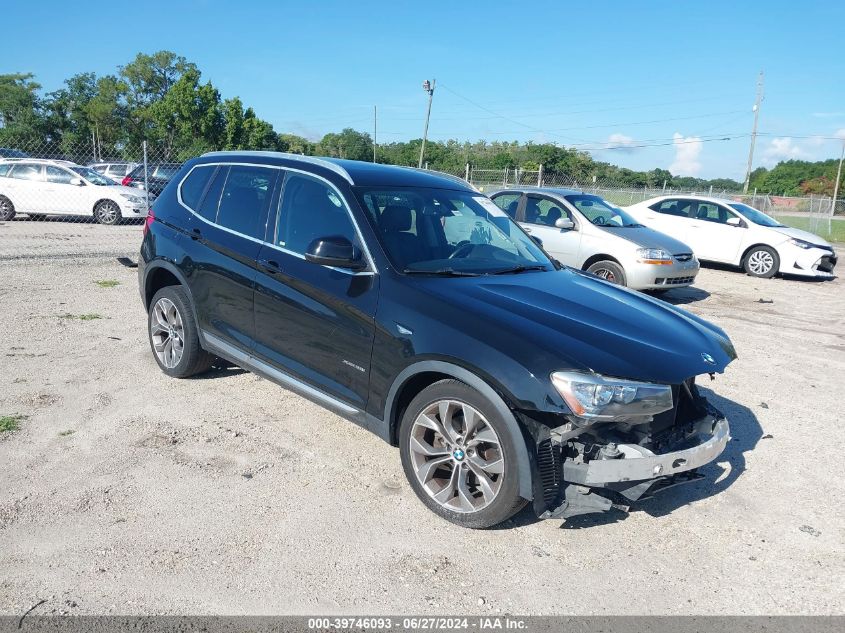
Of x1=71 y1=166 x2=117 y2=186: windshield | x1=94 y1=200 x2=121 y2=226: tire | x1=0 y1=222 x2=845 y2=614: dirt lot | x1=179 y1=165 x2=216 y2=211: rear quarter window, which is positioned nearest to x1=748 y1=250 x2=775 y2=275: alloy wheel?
x1=0 y1=222 x2=845 y2=614: dirt lot

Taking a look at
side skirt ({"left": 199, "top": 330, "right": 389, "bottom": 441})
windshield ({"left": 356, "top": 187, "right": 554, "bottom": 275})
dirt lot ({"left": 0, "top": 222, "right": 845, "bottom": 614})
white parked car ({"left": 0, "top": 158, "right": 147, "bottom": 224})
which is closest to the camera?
dirt lot ({"left": 0, "top": 222, "right": 845, "bottom": 614})

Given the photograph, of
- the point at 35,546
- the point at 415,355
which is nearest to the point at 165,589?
the point at 35,546

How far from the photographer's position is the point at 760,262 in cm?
1377

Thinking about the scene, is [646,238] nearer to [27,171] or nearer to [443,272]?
[443,272]

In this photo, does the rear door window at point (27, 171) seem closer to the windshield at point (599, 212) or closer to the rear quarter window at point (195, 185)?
the windshield at point (599, 212)

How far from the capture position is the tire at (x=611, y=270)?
1000cm

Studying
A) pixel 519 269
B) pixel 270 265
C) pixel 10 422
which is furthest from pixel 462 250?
pixel 10 422

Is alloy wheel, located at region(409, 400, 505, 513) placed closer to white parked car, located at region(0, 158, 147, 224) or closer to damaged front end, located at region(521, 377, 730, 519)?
damaged front end, located at region(521, 377, 730, 519)

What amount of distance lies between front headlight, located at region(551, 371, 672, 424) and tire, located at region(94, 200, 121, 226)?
16400mm

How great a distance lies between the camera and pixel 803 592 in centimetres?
306

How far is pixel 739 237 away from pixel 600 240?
5511 millimetres

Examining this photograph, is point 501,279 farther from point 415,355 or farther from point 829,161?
point 829,161

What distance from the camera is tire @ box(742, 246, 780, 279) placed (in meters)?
13.6

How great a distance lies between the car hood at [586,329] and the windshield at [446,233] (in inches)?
8.6
